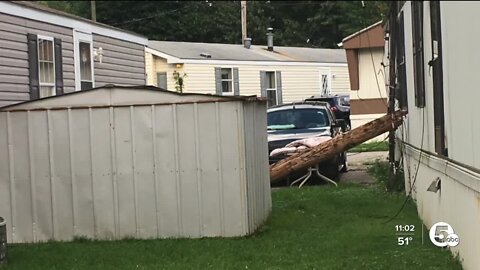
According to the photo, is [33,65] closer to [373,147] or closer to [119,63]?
[119,63]

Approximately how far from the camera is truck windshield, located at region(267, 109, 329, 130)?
636 inches

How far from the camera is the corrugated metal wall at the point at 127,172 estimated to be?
29.1 feet

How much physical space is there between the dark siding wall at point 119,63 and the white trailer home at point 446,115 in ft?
24.9

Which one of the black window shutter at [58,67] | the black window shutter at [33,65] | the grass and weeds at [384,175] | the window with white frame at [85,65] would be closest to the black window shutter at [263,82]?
the grass and weeds at [384,175]

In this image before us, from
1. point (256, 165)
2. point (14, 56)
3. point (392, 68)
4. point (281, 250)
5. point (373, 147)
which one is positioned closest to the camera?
point (281, 250)

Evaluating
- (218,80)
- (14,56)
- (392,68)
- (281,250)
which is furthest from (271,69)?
(281,250)

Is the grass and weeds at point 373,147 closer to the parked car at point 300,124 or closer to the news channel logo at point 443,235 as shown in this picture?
the parked car at point 300,124

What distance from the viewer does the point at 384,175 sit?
1458cm

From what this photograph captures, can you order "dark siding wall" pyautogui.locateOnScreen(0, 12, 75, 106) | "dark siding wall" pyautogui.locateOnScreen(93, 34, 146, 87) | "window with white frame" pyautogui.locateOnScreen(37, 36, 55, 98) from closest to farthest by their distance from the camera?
"dark siding wall" pyautogui.locateOnScreen(0, 12, 75, 106), "window with white frame" pyautogui.locateOnScreen(37, 36, 55, 98), "dark siding wall" pyautogui.locateOnScreen(93, 34, 146, 87)

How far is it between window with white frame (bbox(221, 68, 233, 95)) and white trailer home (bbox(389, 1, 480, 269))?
65.2ft

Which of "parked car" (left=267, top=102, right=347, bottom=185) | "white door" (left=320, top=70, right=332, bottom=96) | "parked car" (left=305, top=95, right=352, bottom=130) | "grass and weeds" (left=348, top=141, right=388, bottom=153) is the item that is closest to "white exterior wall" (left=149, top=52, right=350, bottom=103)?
"white door" (left=320, top=70, right=332, bottom=96)

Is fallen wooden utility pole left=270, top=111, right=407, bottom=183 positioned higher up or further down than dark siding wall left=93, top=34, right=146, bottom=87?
further down

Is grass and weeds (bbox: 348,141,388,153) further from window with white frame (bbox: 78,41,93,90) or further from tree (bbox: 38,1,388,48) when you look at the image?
tree (bbox: 38,1,388,48)

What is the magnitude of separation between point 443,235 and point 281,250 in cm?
162
